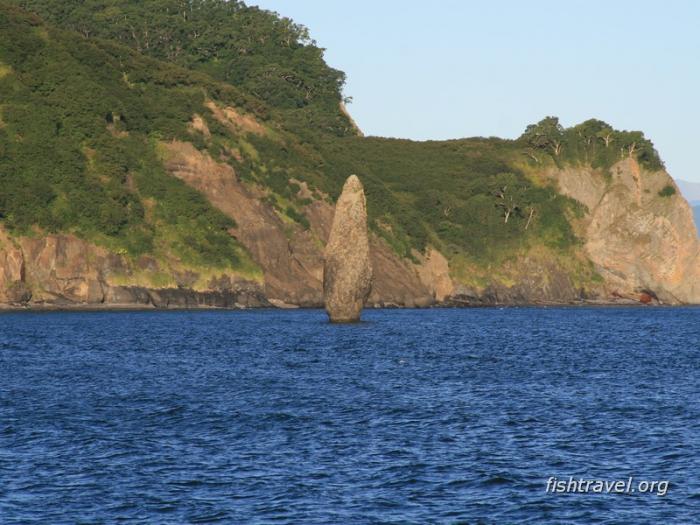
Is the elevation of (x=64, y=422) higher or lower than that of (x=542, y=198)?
lower

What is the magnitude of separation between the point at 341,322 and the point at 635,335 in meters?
25.7

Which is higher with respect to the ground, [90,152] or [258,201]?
[90,152]

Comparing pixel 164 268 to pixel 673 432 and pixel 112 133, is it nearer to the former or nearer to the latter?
pixel 112 133

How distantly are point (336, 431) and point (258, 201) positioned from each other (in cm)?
10140

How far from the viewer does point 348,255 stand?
9262 centimetres

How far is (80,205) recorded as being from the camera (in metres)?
120

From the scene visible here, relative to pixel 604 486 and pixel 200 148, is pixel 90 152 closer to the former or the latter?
pixel 200 148

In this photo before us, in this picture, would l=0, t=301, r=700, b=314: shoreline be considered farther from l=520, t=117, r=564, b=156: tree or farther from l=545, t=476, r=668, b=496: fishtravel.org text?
l=545, t=476, r=668, b=496: fishtravel.org text

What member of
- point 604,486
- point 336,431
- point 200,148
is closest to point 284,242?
point 200,148

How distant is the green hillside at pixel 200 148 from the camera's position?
400ft

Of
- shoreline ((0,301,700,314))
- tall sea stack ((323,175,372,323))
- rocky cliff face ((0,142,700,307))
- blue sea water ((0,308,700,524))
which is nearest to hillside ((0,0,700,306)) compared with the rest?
rocky cliff face ((0,142,700,307))

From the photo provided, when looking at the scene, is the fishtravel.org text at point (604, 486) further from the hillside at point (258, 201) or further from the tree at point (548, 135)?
the tree at point (548, 135)

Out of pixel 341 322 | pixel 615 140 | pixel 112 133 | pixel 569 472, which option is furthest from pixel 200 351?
pixel 615 140

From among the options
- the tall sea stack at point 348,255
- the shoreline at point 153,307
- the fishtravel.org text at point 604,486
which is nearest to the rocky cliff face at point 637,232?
the shoreline at point 153,307
